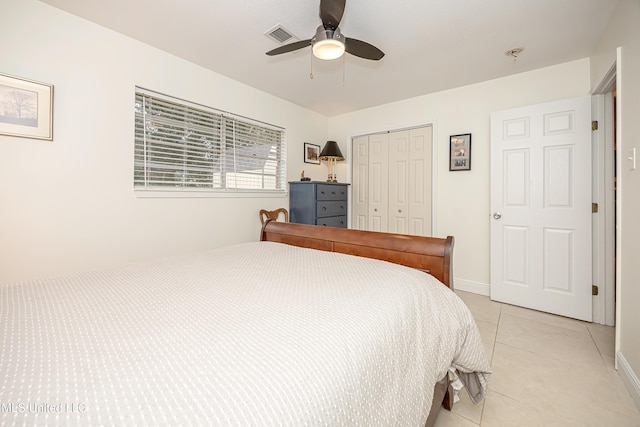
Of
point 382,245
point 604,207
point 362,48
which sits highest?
point 362,48

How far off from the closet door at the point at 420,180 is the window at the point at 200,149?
1.78 m

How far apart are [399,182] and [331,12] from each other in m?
2.64

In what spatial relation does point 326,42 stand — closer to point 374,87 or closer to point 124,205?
point 374,87

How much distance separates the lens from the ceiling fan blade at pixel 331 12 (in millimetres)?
1580

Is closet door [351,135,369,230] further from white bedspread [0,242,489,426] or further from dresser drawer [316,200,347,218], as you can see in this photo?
white bedspread [0,242,489,426]

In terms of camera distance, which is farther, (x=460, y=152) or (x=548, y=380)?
(x=460, y=152)

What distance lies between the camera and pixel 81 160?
6.99 feet

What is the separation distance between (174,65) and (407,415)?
10.5ft

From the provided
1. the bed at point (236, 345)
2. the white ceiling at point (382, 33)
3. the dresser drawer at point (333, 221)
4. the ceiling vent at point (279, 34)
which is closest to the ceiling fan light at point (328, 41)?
the white ceiling at point (382, 33)

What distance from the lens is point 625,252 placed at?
1746 mm

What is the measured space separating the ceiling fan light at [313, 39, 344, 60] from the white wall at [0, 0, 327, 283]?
162cm

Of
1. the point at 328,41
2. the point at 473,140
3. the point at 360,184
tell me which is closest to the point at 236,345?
the point at 328,41

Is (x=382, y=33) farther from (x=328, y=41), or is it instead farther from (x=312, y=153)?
(x=312, y=153)

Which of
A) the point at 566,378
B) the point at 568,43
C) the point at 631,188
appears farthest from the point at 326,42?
the point at 566,378
